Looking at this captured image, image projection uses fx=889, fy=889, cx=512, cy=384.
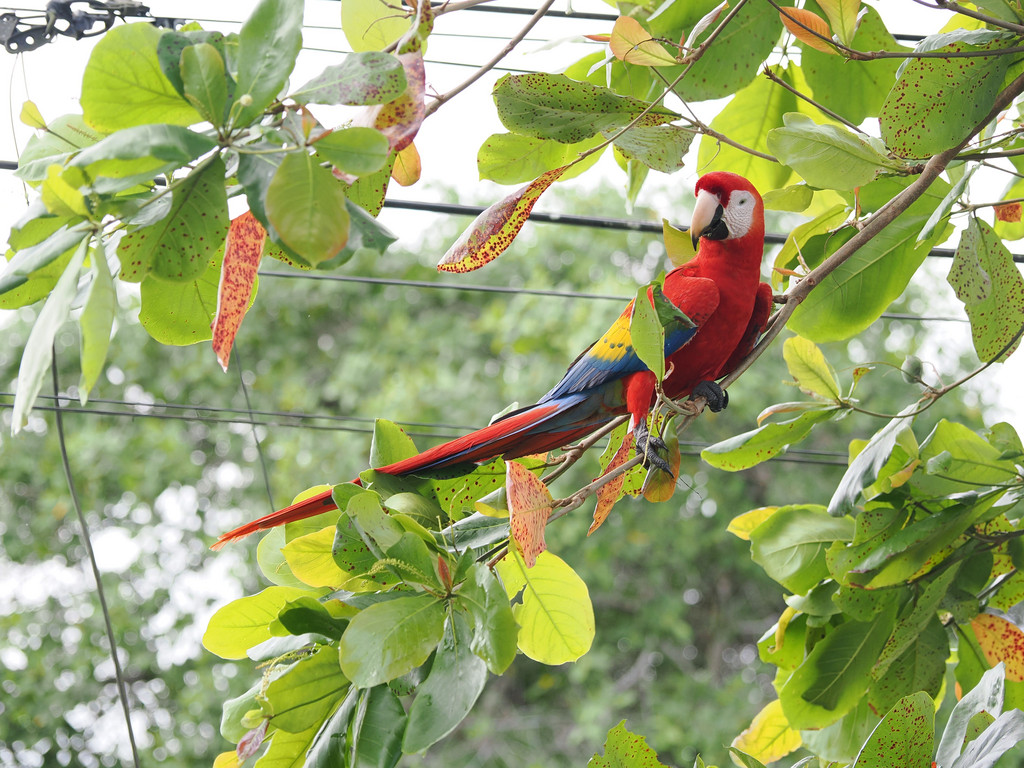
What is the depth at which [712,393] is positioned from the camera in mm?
921

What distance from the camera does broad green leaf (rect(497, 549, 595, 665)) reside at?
0.70 metres

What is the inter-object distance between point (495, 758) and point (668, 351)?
10.7 feet

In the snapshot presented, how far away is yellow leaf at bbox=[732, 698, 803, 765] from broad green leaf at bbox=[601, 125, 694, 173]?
23.9 inches

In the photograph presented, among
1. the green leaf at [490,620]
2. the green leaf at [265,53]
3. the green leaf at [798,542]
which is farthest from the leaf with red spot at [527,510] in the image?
the green leaf at [798,542]

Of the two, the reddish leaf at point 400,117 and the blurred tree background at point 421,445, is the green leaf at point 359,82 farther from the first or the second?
the blurred tree background at point 421,445

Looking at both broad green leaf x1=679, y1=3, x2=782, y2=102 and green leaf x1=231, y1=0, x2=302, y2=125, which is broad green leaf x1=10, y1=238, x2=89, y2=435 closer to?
green leaf x1=231, y1=0, x2=302, y2=125

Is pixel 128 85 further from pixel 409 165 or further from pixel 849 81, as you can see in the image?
pixel 849 81

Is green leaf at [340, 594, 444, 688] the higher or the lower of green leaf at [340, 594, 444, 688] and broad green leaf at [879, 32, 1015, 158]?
the lower

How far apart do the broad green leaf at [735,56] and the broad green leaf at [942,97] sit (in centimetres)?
18

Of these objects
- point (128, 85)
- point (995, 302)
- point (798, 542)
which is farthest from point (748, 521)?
point (128, 85)

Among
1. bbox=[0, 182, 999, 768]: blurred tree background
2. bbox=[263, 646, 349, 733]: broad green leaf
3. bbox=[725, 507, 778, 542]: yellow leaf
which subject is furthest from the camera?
bbox=[0, 182, 999, 768]: blurred tree background

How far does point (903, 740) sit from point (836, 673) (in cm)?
30

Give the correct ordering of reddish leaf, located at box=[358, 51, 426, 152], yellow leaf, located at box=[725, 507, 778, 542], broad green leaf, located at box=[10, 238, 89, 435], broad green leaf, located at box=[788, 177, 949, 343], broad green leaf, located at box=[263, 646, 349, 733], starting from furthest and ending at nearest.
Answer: yellow leaf, located at box=[725, 507, 778, 542], broad green leaf, located at box=[788, 177, 949, 343], broad green leaf, located at box=[263, 646, 349, 733], reddish leaf, located at box=[358, 51, 426, 152], broad green leaf, located at box=[10, 238, 89, 435]

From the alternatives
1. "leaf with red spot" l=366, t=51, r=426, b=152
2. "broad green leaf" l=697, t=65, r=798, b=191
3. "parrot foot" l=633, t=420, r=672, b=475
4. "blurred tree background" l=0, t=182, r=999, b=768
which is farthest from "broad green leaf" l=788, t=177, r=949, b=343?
"blurred tree background" l=0, t=182, r=999, b=768
